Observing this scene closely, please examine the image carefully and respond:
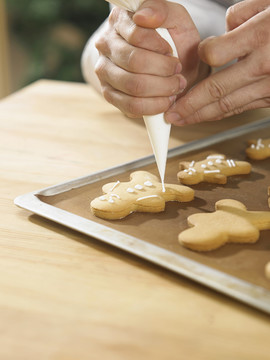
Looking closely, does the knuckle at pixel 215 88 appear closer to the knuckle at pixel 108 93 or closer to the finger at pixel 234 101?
the finger at pixel 234 101

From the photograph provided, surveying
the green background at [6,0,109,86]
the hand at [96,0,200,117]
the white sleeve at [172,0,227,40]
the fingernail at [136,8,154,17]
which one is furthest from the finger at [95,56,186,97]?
the green background at [6,0,109,86]

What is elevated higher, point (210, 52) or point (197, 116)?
point (210, 52)

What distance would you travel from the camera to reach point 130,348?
478 millimetres

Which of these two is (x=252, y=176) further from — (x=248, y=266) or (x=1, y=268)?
(x=1, y=268)

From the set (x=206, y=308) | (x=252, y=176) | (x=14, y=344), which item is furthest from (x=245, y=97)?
(x=14, y=344)

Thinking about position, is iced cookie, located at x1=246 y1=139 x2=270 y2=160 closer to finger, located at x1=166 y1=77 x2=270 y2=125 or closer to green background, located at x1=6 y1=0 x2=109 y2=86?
finger, located at x1=166 y1=77 x2=270 y2=125

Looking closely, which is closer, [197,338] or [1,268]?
[197,338]

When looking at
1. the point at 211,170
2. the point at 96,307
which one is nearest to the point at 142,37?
the point at 211,170

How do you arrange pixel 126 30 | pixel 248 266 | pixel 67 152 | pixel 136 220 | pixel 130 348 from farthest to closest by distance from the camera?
1. pixel 67 152
2. pixel 126 30
3. pixel 136 220
4. pixel 248 266
5. pixel 130 348

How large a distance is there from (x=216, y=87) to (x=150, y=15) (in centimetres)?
18

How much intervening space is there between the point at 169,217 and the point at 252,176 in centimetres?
23

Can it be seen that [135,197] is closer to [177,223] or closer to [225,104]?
[177,223]

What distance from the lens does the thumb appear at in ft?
2.44

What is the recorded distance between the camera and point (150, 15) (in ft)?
2.44
